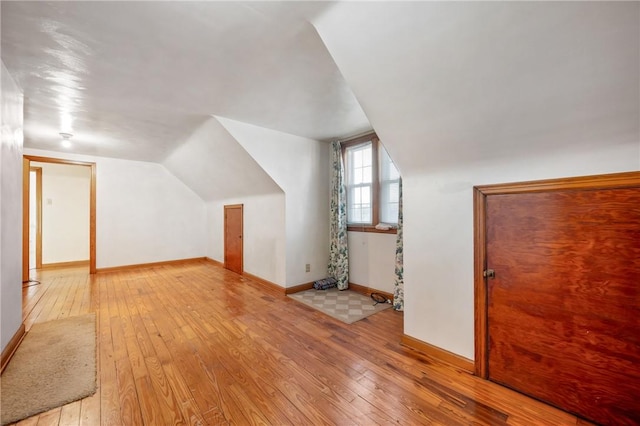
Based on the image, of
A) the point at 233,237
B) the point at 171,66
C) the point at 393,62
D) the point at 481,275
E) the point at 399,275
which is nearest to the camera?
the point at 393,62

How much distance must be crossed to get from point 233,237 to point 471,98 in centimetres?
470

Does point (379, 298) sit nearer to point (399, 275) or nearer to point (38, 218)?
point (399, 275)

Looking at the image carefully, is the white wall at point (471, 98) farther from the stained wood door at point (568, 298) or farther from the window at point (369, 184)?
the window at point (369, 184)

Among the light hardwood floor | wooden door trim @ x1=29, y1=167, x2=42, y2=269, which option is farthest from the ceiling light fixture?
the light hardwood floor

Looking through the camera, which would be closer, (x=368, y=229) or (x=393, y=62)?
(x=393, y=62)

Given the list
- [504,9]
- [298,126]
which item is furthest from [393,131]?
[298,126]

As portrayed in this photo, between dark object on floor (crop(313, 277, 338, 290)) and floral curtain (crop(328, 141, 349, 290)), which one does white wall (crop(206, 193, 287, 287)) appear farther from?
floral curtain (crop(328, 141, 349, 290))

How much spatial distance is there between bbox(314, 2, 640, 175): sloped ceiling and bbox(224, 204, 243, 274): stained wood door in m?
3.84

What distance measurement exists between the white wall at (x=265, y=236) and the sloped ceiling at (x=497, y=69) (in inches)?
101

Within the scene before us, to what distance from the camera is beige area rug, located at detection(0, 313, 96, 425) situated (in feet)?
5.28

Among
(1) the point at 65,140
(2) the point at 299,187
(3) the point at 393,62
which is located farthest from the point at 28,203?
(3) the point at 393,62

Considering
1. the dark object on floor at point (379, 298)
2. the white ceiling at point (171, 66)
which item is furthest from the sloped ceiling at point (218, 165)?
the dark object on floor at point (379, 298)

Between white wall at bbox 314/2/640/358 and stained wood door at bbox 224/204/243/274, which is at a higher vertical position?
white wall at bbox 314/2/640/358

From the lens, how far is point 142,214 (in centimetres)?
561
